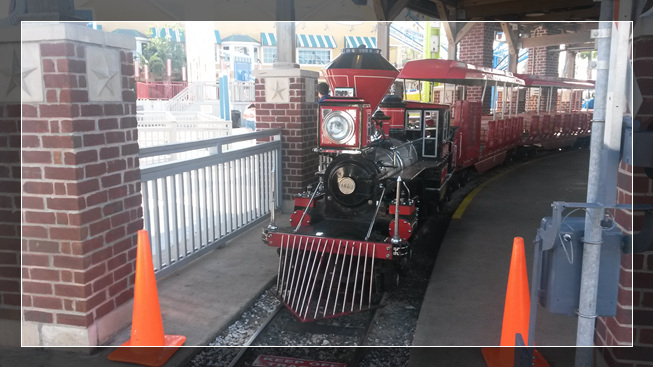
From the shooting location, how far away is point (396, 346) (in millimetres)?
3789

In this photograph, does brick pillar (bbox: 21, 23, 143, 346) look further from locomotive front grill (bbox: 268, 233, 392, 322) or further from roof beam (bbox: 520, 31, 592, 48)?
roof beam (bbox: 520, 31, 592, 48)

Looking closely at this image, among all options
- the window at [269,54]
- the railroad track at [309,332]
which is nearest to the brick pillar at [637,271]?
the railroad track at [309,332]

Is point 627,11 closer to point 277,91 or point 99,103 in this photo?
point 99,103

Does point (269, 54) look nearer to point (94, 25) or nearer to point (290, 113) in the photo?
point (290, 113)

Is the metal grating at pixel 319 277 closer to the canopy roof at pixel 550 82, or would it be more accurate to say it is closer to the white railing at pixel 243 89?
the white railing at pixel 243 89

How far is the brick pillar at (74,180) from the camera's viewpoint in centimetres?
303

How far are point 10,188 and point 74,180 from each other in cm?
59

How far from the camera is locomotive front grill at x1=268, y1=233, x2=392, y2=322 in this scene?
4234 millimetres

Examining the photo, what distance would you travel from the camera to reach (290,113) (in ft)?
23.5

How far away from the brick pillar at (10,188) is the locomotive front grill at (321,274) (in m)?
2.04

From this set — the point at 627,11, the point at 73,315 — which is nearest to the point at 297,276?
the point at 73,315

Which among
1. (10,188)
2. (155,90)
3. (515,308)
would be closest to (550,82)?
(155,90)

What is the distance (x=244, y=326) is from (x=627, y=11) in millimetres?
3386

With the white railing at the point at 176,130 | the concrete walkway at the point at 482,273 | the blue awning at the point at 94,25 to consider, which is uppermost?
the blue awning at the point at 94,25
